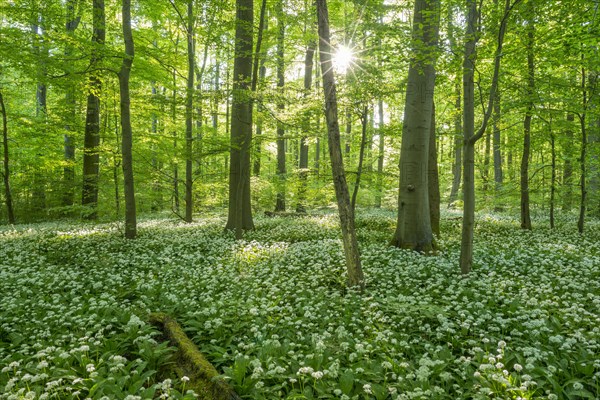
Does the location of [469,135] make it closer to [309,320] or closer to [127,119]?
[309,320]

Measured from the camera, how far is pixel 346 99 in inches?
406

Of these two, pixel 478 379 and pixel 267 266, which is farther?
pixel 267 266

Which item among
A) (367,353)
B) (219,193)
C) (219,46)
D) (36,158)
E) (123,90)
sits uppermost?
(219,46)

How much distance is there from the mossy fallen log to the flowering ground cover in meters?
0.15

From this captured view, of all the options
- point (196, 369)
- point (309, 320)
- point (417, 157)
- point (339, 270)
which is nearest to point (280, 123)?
point (417, 157)

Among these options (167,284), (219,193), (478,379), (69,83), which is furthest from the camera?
(219,193)

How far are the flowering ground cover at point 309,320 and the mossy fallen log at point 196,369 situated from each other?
0.15 metres

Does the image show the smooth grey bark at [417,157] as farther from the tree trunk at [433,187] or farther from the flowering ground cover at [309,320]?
the tree trunk at [433,187]

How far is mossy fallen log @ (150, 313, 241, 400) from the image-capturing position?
12.6 feet

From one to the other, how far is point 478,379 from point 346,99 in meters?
8.04

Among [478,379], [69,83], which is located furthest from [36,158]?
[478,379]

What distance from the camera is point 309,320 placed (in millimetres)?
5688

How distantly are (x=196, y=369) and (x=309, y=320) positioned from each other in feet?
6.52

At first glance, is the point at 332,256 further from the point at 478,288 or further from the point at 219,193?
the point at 219,193
